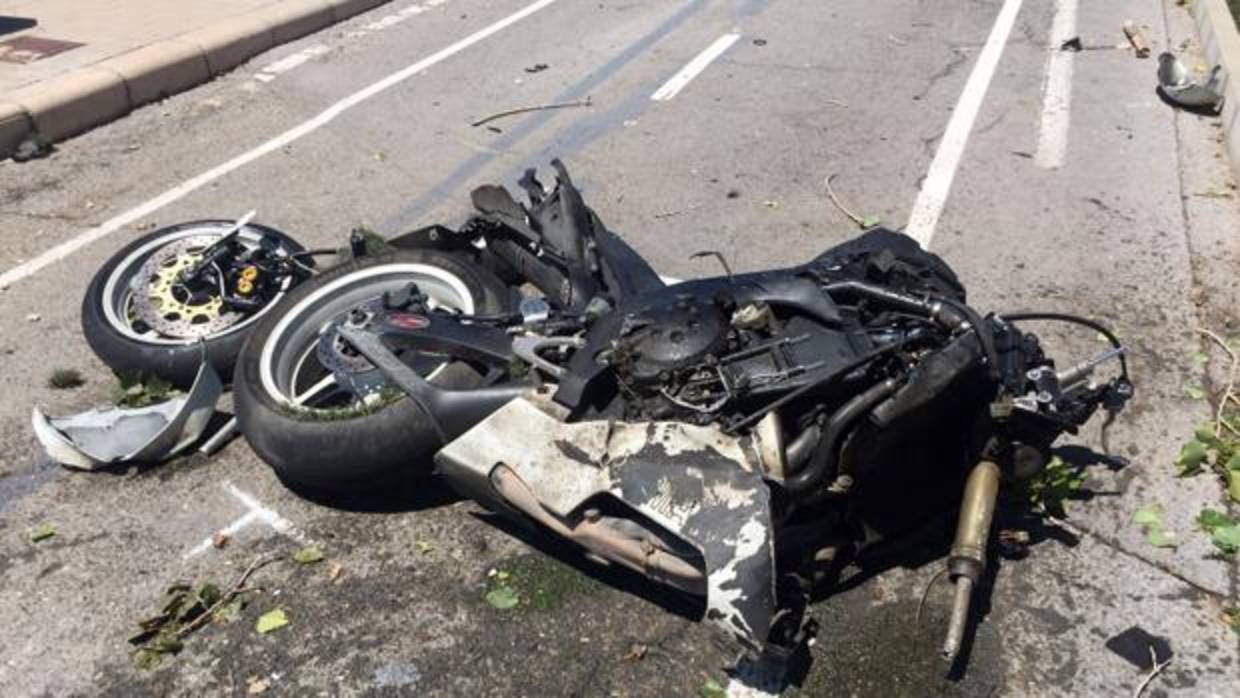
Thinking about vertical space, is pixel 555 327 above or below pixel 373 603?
above

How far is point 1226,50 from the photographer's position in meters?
8.51

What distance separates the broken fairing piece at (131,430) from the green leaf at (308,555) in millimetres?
830

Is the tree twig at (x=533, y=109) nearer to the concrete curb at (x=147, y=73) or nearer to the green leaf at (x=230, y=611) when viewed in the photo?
the concrete curb at (x=147, y=73)

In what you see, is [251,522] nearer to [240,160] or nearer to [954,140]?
[240,160]

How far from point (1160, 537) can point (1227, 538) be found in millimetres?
223

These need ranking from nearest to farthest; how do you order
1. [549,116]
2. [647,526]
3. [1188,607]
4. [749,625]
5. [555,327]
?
[749,625] → [647,526] → [1188,607] → [555,327] → [549,116]

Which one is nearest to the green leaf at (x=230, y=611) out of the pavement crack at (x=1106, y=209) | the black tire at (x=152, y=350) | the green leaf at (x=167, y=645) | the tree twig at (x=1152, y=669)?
the green leaf at (x=167, y=645)

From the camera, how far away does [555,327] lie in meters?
3.95

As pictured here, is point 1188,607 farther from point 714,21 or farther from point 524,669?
point 714,21

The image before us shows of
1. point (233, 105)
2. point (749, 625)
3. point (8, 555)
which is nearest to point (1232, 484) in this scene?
point (749, 625)

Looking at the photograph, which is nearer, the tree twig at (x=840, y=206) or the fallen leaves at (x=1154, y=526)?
the fallen leaves at (x=1154, y=526)

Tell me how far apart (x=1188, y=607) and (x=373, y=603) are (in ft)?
9.01

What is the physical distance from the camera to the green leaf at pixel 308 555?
12.7 ft

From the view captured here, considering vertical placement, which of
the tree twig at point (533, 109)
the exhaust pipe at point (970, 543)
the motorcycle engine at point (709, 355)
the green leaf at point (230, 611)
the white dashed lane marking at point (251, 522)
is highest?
the motorcycle engine at point (709, 355)
